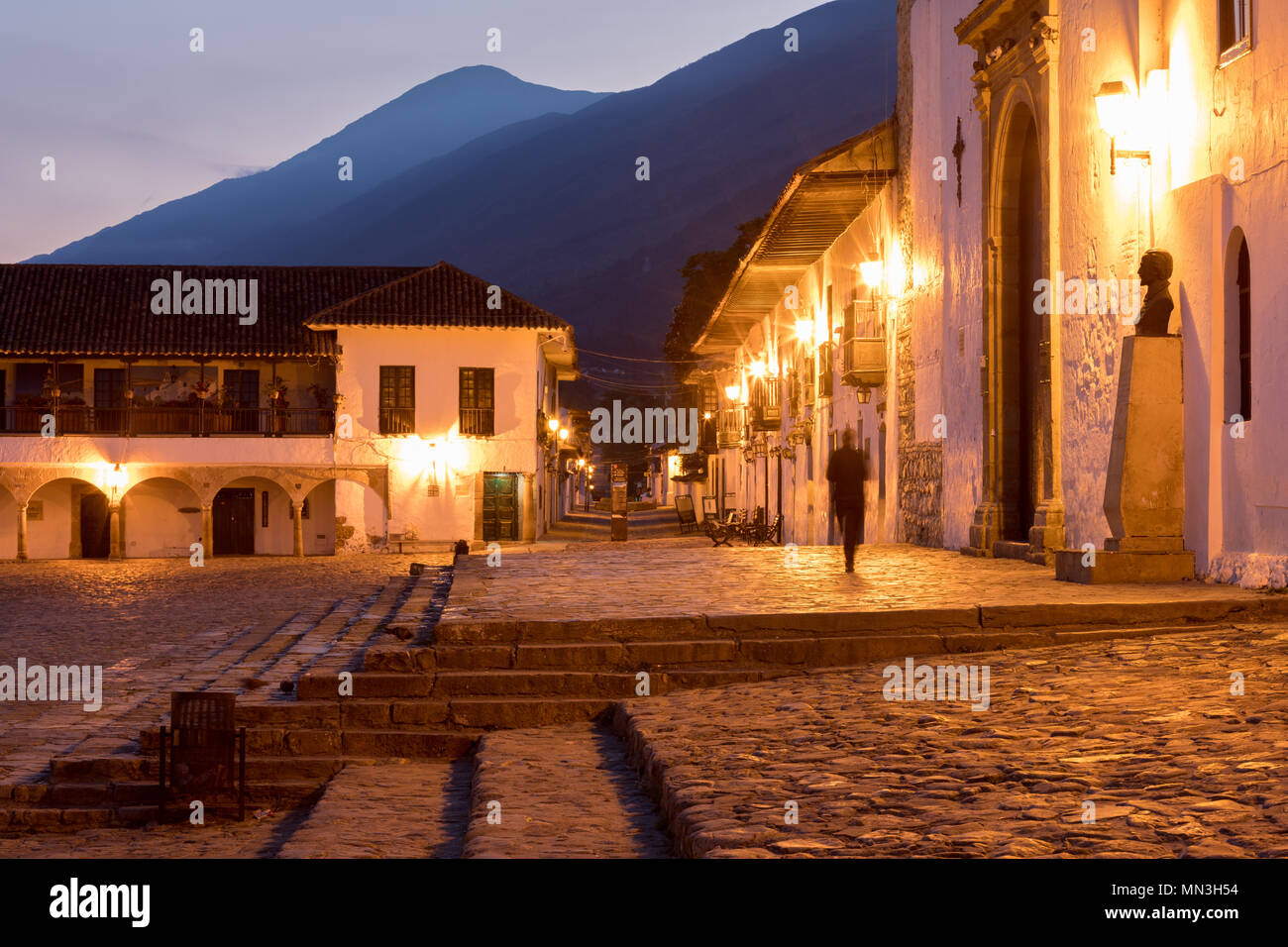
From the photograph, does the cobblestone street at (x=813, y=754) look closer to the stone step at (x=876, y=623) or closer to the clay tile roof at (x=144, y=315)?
the stone step at (x=876, y=623)

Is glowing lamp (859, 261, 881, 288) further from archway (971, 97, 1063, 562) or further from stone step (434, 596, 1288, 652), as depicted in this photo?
stone step (434, 596, 1288, 652)

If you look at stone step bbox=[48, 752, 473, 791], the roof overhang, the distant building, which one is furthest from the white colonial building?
→ stone step bbox=[48, 752, 473, 791]

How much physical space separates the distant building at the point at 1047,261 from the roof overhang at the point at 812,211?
7 centimetres

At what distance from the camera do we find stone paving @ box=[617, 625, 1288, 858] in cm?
392

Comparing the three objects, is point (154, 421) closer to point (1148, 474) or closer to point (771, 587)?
point (771, 587)

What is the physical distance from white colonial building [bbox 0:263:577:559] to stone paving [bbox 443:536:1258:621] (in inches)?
684

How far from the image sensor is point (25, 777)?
22.9 feet

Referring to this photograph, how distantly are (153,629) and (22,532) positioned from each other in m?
19.6

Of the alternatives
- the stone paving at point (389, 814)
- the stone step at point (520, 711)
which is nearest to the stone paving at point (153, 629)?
the stone step at point (520, 711)

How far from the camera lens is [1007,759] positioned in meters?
5.01

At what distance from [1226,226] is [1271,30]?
4.57 feet

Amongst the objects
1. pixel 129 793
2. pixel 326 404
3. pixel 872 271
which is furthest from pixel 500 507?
pixel 129 793

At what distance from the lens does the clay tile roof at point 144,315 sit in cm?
3216
